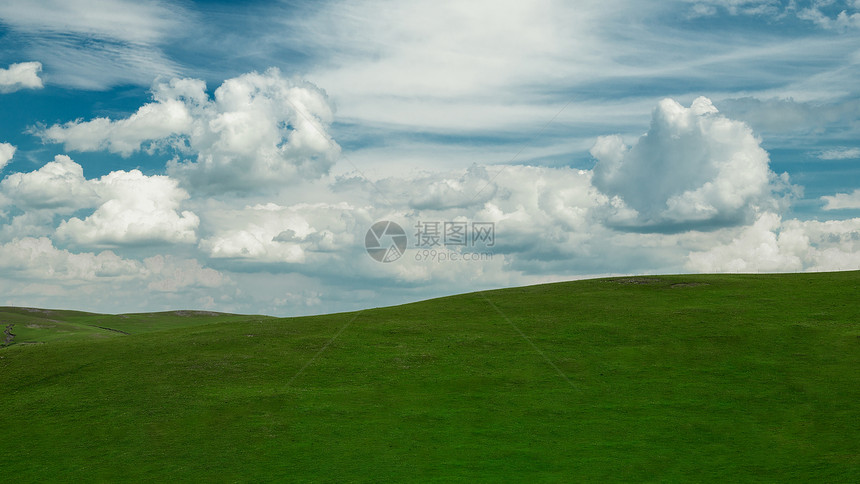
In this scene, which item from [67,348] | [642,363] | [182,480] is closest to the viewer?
[182,480]

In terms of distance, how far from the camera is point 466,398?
41.6 m

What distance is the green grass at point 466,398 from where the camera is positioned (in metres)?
32.6

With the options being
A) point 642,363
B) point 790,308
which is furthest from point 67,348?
point 790,308

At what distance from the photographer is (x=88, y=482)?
31.8 metres

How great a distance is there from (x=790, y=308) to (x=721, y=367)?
1987cm

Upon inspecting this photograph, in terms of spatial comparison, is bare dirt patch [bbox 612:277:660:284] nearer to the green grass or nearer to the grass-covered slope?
the green grass

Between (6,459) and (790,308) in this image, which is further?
(790,308)

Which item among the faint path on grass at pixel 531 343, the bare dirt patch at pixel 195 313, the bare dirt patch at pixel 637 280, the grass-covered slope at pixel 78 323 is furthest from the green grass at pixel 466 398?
the bare dirt patch at pixel 195 313

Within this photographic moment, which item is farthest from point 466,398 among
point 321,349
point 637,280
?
point 637,280

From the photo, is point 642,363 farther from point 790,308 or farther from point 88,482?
point 88,482

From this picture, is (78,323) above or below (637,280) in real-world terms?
below

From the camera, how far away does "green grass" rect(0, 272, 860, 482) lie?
1283 inches

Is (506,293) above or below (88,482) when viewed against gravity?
above

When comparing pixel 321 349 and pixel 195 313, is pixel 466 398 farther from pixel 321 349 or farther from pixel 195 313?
pixel 195 313
